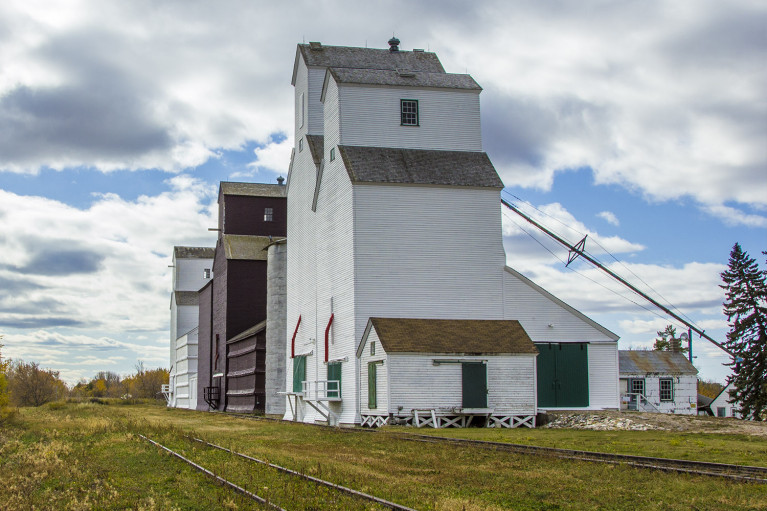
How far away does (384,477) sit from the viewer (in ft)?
46.4

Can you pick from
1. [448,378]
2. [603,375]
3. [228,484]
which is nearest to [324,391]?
[448,378]

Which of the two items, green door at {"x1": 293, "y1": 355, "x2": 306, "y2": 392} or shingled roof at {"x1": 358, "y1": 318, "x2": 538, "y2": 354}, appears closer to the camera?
shingled roof at {"x1": 358, "y1": 318, "x2": 538, "y2": 354}

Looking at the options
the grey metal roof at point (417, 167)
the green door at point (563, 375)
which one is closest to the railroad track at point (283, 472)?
the green door at point (563, 375)

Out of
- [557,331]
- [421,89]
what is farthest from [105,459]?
[421,89]

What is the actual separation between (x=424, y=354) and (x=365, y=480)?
673 inches

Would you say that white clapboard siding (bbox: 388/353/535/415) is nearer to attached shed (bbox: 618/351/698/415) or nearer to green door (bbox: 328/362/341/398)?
green door (bbox: 328/362/341/398)

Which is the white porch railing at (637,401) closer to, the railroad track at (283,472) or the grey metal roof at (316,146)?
the grey metal roof at (316,146)

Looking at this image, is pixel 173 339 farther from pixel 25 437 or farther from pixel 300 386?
pixel 25 437

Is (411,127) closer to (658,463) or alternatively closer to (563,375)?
(563,375)

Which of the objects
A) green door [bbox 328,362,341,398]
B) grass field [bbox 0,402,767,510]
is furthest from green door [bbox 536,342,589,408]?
grass field [bbox 0,402,767,510]

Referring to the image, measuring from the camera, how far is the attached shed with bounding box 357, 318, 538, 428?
1193 inches

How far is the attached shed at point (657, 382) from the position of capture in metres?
51.2

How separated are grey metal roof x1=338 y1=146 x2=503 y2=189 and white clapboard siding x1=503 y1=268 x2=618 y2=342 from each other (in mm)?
4455

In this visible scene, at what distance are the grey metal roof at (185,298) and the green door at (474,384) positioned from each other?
197ft
